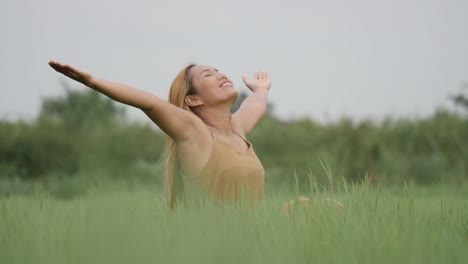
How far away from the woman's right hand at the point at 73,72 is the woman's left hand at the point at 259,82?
1.61 metres

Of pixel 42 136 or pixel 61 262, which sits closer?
pixel 61 262

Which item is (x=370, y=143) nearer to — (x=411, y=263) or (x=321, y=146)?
(x=321, y=146)

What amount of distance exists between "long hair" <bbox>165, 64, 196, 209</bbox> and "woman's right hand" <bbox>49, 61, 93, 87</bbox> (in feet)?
2.39

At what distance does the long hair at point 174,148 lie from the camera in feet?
10.7

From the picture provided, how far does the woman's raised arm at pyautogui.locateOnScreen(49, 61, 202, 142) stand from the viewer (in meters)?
2.73

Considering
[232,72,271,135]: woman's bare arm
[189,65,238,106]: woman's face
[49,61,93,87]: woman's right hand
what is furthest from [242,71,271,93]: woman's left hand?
[49,61,93,87]: woman's right hand

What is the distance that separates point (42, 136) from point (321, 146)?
442cm

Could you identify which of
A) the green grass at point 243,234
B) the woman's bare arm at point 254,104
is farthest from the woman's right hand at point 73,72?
the woman's bare arm at point 254,104

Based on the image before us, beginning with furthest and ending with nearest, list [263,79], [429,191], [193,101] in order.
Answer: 1. [429,191]
2. [263,79]
3. [193,101]

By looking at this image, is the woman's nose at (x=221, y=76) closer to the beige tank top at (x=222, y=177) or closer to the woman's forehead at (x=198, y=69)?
the woman's forehead at (x=198, y=69)

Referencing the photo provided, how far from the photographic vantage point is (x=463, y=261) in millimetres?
2000

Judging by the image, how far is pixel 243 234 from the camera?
2.30m

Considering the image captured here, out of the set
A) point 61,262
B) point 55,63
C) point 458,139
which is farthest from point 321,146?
point 61,262

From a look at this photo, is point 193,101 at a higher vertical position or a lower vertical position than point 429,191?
higher
